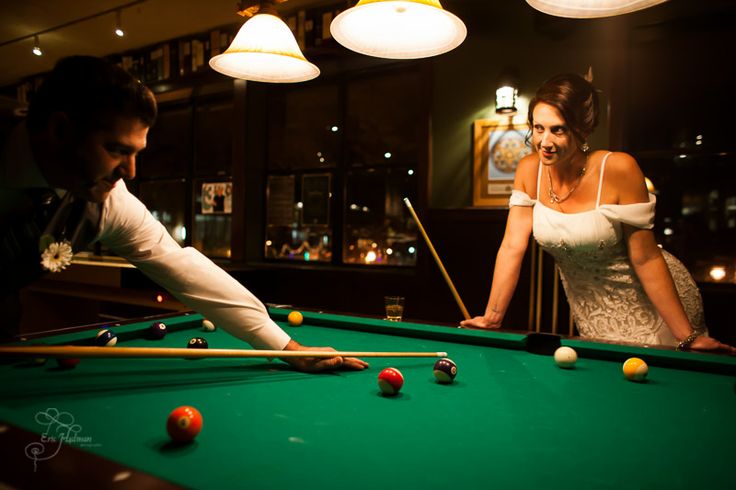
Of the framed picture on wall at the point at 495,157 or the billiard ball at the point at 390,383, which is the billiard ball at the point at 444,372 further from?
the framed picture on wall at the point at 495,157

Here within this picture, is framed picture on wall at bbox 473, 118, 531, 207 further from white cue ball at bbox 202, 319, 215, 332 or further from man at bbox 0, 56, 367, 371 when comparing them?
man at bbox 0, 56, 367, 371

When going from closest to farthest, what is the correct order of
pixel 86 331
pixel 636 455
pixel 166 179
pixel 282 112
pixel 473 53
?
pixel 636 455 → pixel 86 331 → pixel 473 53 → pixel 282 112 → pixel 166 179

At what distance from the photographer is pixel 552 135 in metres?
2.29

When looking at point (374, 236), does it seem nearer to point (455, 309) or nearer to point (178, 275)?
point (455, 309)

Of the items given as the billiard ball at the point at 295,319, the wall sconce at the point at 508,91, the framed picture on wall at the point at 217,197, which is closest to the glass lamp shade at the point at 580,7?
the billiard ball at the point at 295,319

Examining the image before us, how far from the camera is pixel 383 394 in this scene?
1270 mm

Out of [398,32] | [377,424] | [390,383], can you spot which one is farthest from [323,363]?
[398,32]

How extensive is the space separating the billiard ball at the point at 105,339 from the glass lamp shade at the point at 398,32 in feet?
4.15

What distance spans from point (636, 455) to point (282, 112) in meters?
4.91

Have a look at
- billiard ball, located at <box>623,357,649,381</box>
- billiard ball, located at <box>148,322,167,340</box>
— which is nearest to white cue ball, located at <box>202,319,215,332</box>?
billiard ball, located at <box>148,322,167,340</box>

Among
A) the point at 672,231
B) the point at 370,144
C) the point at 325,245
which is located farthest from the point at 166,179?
the point at 672,231

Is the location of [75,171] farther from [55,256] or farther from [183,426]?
[183,426]

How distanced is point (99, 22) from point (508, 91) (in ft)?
13.2

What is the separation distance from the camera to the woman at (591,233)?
7.01 feet
